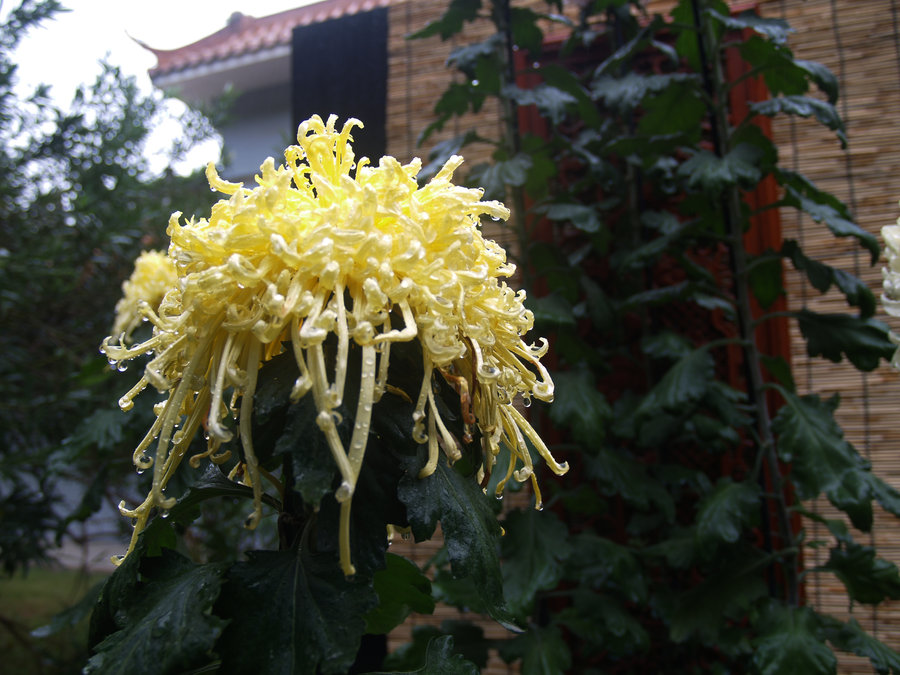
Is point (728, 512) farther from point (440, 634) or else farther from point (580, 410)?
point (440, 634)

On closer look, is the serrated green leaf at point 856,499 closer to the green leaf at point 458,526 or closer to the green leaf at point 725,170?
the green leaf at point 725,170

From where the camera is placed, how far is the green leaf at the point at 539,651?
1.08m

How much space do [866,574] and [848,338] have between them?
415 mm

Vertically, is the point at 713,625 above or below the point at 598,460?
below

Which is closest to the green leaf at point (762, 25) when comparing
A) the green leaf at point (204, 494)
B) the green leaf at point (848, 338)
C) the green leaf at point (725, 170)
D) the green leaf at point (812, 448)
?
the green leaf at point (725, 170)

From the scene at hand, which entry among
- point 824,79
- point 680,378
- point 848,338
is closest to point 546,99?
point 824,79

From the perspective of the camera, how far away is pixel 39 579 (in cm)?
395

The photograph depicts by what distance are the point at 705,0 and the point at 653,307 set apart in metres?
0.69

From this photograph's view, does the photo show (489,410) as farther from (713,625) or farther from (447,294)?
(713,625)

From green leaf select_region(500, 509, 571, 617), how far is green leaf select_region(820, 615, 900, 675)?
476 mm

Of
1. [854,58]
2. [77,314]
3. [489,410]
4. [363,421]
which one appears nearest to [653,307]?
[854,58]

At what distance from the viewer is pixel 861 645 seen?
1.04 m

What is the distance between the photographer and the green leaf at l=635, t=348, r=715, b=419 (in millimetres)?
1162

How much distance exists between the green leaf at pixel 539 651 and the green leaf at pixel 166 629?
31.2 inches
